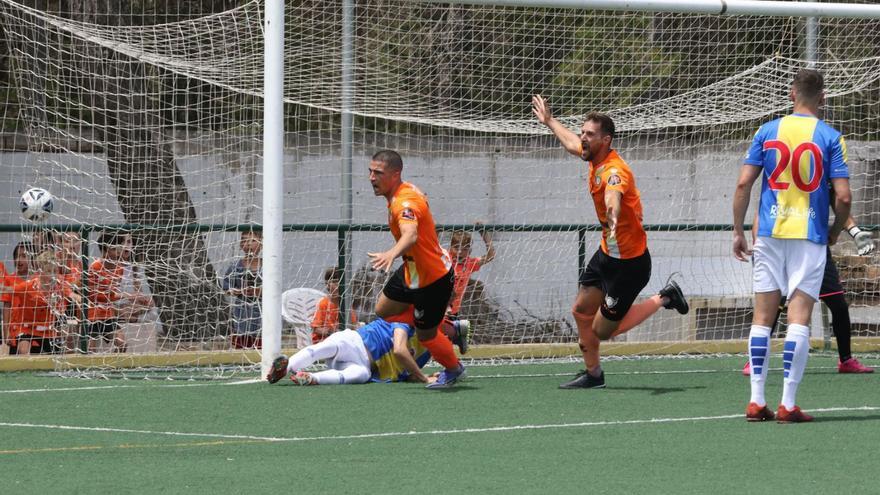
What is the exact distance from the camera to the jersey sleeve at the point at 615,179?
9922mm

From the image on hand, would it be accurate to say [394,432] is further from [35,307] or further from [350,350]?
[35,307]

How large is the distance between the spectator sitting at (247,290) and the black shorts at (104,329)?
106cm

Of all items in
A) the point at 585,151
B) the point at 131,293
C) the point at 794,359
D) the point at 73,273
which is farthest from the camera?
the point at 131,293

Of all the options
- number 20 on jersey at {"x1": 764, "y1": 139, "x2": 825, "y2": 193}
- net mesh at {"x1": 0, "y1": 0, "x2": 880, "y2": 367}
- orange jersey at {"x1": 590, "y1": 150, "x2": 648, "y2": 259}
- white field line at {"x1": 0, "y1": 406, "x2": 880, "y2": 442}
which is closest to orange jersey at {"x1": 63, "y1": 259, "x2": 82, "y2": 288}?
net mesh at {"x1": 0, "y1": 0, "x2": 880, "y2": 367}

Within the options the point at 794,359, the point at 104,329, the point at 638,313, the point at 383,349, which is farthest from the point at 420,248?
the point at 104,329

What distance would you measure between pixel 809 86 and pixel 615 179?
6.40ft

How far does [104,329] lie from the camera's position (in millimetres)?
13219

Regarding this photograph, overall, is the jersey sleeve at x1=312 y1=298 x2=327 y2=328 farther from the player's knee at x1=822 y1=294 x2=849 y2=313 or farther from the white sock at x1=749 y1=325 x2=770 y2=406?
the white sock at x1=749 y1=325 x2=770 y2=406

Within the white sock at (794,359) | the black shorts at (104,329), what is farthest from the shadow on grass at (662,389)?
the black shorts at (104,329)

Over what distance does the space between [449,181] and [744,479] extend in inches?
355

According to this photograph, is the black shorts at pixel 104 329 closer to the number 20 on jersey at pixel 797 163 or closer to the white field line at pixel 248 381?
the white field line at pixel 248 381

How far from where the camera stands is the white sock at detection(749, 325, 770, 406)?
824 cm

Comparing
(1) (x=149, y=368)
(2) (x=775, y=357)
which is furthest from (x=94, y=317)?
(2) (x=775, y=357)

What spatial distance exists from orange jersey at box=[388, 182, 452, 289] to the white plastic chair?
9.91 feet
